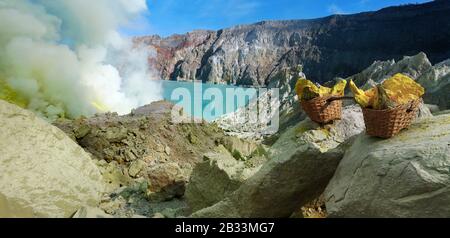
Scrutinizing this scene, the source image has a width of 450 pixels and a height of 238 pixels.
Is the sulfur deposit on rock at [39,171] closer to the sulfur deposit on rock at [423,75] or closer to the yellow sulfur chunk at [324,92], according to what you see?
the yellow sulfur chunk at [324,92]

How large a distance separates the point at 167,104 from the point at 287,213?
58.5 ft

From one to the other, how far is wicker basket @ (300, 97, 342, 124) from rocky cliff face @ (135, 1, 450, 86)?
8164cm

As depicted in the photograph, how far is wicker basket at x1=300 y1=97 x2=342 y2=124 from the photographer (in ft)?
20.2

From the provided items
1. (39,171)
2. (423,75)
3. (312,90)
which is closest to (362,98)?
(312,90)

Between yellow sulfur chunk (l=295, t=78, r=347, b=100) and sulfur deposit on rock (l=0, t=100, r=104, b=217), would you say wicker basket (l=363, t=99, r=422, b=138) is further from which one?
sulfur deposit on rock (l=0, t=100, r=104, b=217)

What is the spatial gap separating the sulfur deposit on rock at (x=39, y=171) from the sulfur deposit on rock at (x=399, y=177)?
554 cm

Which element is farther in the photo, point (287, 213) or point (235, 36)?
point (235, 36)

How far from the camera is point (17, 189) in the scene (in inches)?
291

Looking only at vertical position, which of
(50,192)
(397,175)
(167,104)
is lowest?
(50,192)

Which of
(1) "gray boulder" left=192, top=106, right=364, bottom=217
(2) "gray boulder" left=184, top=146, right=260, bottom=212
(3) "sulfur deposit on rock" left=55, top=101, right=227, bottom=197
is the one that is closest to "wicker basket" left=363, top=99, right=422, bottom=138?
(1) "gray boulder" left=192, top=106, right=364, bottom=217

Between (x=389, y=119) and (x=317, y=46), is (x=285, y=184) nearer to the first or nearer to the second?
(x=389, y=119)

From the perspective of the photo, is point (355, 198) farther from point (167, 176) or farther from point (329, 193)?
point (167, 176)

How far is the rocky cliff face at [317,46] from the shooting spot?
312 ft
